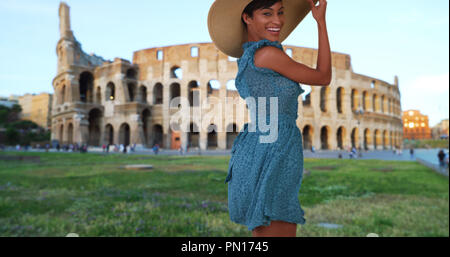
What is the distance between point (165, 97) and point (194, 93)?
3710 millimetres

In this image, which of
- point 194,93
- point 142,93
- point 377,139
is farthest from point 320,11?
point 377,139

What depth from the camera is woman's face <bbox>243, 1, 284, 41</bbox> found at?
4.77 ft

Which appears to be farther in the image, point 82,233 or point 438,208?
point 438,208

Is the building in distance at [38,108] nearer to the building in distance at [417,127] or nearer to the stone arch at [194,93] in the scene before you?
the stone arch at [194,93]

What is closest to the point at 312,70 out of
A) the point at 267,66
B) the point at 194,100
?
the point at 267,66

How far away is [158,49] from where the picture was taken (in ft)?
119

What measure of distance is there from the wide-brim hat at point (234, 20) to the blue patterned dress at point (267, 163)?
264 millimetres

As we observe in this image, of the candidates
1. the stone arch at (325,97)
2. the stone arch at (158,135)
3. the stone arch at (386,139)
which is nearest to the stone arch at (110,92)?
the stone arch at (158,135)

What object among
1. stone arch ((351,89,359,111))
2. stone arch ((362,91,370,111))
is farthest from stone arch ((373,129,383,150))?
stone arch ((351,89,359,111))

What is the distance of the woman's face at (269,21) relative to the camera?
57.2 inches

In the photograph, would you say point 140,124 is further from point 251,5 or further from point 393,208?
point 251,5

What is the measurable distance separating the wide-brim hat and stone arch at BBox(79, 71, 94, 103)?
44.4 metres

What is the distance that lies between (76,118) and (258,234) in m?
38.8

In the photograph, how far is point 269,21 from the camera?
4.79 ft
